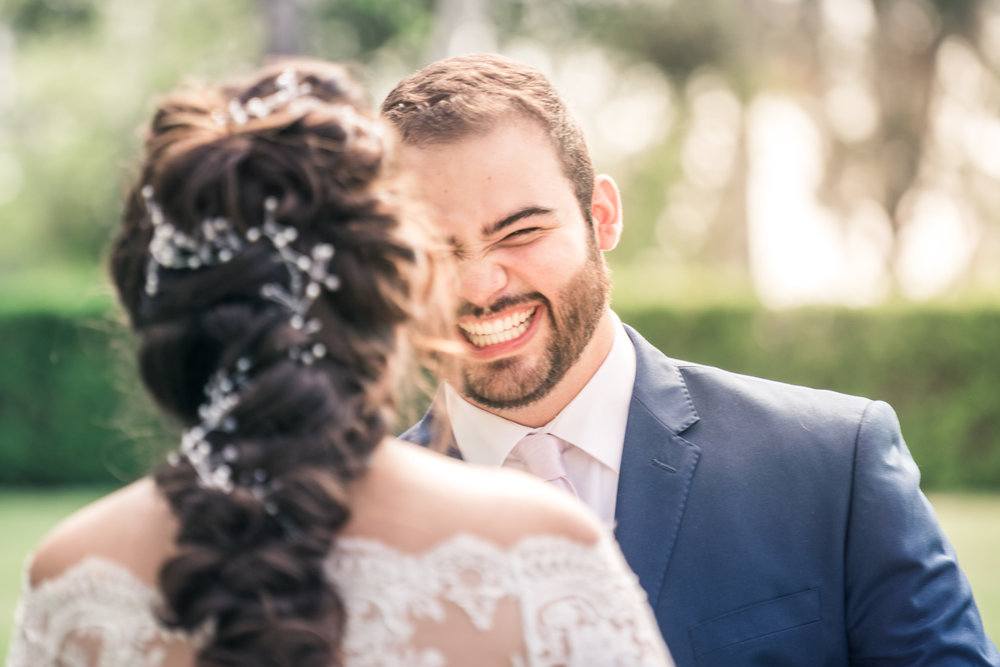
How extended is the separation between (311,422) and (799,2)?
855 inches

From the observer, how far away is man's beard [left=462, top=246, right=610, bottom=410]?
316 centimetres

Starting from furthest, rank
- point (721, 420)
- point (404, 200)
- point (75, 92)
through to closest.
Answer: point (75, 92) → point (721, 420) → point (404, 200)

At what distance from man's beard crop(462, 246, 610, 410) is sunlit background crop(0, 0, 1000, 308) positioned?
39.7 ft

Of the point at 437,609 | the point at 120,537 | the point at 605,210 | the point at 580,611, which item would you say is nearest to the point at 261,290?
the point at 120,537

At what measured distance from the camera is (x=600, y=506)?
3.03 metres

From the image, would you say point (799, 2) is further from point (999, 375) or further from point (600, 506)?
point (600, 506)

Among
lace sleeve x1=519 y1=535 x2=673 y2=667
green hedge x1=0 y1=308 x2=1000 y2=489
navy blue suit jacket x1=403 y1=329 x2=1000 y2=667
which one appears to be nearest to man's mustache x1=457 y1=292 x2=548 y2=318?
navy blue suit jacket x1=403 y1=329 x2=1000 y2=667

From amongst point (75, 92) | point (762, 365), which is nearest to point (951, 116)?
point (762, 365)

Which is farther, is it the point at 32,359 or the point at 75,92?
the point at 75,92

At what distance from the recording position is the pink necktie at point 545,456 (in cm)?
306

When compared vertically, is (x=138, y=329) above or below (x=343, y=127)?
below

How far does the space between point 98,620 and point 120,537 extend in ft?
0.41

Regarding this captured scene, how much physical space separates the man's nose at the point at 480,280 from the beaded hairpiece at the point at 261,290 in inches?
53.9

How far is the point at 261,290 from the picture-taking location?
171 centimetres
